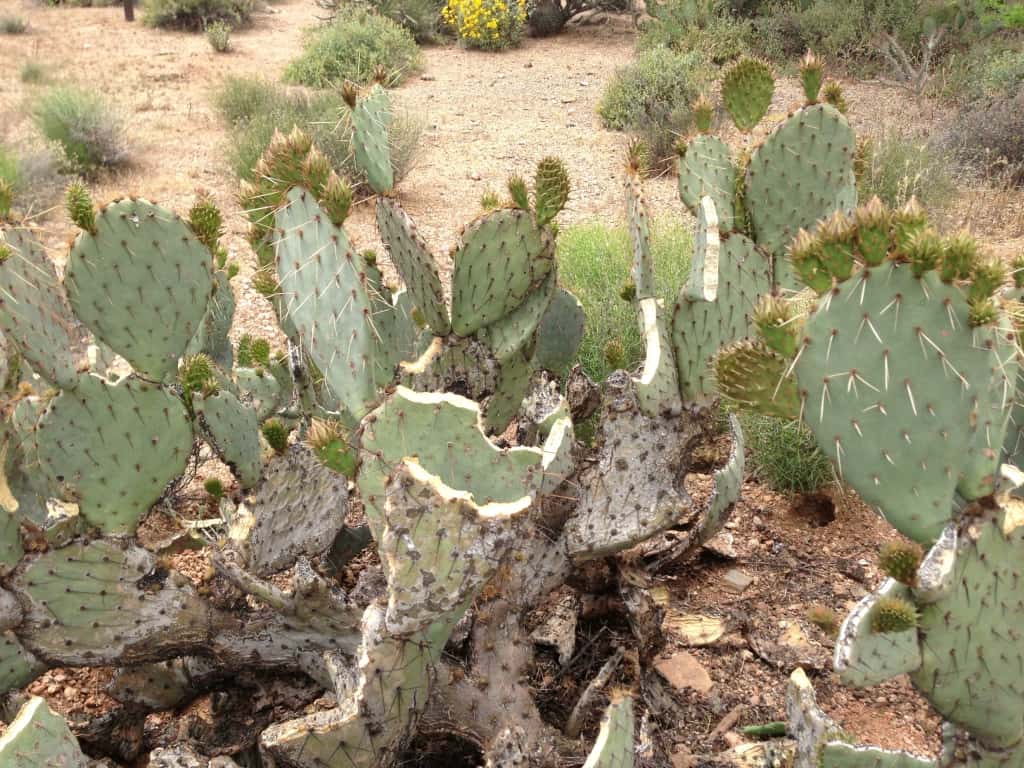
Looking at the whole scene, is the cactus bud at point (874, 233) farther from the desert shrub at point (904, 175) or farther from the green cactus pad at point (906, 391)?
the desert shrub at point (904, 175)

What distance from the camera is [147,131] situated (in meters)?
9.95

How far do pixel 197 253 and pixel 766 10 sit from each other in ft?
39.0

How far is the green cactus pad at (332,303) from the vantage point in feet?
7.30

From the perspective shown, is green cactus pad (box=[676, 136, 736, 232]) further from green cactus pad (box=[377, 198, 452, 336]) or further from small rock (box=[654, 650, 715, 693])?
small rock (box=[654, 650, 715, 693])

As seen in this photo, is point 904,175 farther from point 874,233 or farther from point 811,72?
point 874,233

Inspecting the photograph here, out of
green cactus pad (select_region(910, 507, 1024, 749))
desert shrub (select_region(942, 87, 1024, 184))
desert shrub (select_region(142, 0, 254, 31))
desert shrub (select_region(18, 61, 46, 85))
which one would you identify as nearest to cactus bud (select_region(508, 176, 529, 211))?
green cactus pad (select_region(910, 507, 1024, 749))

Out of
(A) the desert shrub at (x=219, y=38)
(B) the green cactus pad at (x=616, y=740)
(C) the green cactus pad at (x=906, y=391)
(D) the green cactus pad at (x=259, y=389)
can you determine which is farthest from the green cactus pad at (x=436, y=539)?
(A) the desert shrub at (x=219, y=38)

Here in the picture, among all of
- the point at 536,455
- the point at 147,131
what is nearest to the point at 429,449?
the point at 536,455


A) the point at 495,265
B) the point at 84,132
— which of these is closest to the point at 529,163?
the point at 84,132

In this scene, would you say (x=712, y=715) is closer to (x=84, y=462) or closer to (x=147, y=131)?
(x=84, y=462)

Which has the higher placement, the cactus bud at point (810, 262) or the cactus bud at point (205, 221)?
the cactus bud at point (810, 262)

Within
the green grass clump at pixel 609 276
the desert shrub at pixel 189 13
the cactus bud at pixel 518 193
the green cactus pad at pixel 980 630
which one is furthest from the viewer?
the desert shrub at pixel 189 13

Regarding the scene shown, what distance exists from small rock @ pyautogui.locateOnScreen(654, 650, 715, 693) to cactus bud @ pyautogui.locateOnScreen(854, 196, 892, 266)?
1.54 metres

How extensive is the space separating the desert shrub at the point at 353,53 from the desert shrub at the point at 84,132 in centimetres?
312
